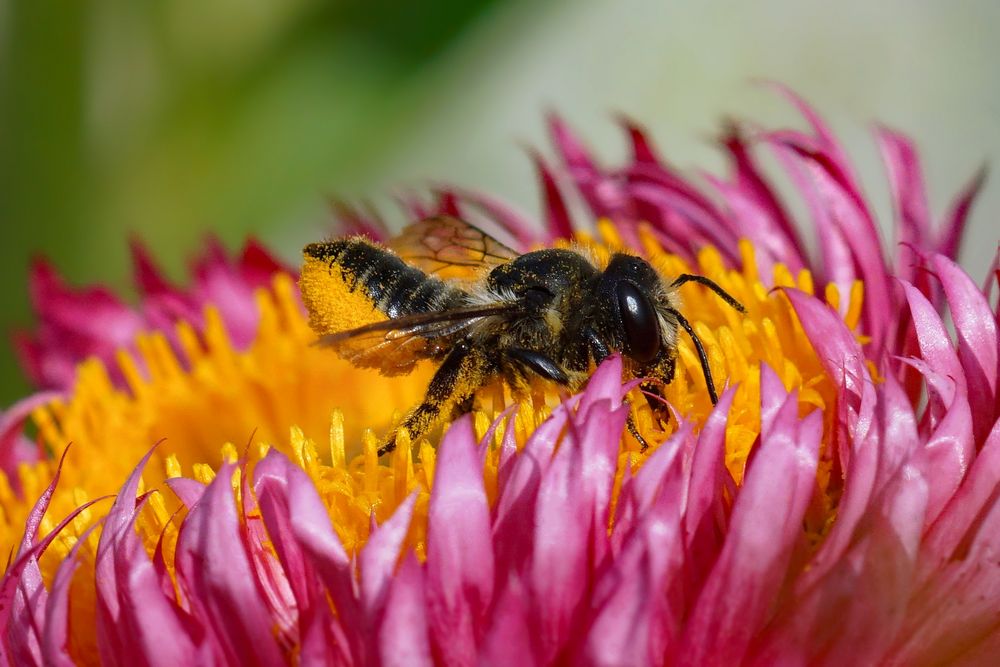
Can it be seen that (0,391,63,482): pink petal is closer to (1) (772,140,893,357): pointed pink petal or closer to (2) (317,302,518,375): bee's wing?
(2) (317,302,518,375): bee's wing

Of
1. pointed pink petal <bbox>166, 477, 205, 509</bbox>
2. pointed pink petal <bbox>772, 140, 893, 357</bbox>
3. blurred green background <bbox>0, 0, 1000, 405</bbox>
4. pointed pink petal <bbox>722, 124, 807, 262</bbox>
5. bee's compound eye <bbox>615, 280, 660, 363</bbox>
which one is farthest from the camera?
blurred green background <bbox>0, 0, 1000, 405</bbox>

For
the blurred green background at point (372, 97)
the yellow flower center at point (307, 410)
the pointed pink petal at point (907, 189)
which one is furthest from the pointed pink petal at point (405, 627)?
the blurred green background at point (372, 97)

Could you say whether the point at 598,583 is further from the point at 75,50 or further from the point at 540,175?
the point at 75,50

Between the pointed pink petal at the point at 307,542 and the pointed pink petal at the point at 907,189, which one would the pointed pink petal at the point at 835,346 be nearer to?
the pointed pink petal at the point at 907,189

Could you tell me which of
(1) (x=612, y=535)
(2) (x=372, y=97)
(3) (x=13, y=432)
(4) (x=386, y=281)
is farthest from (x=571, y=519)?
(2) (x=372, y=97)

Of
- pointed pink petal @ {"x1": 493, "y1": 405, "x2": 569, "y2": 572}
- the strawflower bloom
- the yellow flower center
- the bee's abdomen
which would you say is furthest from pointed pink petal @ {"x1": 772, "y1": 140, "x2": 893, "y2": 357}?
pointed pink petal @ {"x1": 493, "y1": 405, "x2": 569, "y2": 572}

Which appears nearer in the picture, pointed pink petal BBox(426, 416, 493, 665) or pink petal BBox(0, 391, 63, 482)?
pointed pink petal BBox(426, 416, 493, 665)

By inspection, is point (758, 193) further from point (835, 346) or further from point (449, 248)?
point (835, 346)
